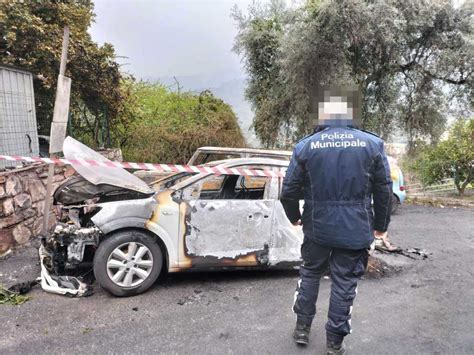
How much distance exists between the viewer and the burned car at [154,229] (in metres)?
3.78

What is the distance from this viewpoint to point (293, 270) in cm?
456

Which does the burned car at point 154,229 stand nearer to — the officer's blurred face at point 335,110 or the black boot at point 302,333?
the black boot at point 302,333

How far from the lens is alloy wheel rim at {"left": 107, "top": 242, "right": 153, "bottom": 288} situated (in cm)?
375

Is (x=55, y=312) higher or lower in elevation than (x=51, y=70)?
lower

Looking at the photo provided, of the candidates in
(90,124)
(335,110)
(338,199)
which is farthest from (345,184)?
(90,124)

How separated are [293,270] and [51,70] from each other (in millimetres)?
5953

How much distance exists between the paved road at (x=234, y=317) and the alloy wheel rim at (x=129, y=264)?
186 millimetres

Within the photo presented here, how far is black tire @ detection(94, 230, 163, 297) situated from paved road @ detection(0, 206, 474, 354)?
0.10m

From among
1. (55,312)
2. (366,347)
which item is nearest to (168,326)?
(55,312)

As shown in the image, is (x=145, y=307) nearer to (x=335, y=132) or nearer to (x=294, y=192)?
(x=294, y=192)

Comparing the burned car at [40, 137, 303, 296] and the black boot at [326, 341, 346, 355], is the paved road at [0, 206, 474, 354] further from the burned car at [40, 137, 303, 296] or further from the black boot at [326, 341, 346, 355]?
the burned car at [40, 137, 303, 296]

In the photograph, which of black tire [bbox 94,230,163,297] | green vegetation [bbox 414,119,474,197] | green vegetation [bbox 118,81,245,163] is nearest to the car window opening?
black tire [bbox 94,230,163,297]

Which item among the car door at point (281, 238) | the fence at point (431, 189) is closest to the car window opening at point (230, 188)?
the car door at point (281, 238)

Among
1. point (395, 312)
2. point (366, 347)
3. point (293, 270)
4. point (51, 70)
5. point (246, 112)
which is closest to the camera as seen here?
point (366, 347)
